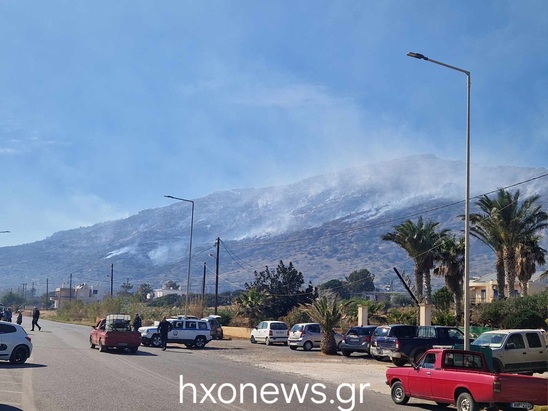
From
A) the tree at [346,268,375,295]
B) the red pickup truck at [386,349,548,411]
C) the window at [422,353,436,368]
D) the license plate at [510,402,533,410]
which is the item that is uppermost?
the tree at [346,268,375,295]

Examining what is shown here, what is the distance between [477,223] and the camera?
49.5m

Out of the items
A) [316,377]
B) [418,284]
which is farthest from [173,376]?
[418,284]

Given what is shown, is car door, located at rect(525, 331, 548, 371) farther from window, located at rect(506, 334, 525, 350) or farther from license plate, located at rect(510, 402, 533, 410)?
license plate, located at rect(510, 402, 533, 410)

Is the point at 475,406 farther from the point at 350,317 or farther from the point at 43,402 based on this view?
the point at 350,317

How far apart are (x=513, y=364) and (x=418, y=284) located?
31029 mm

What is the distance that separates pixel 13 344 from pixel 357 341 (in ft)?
55.9

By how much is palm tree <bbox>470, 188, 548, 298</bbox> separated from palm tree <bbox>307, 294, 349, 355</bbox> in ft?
52.7

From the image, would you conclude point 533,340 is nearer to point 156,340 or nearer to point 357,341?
point 357,341

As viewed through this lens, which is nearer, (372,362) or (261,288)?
(372,362)

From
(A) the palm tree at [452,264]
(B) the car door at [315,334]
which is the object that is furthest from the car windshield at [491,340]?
(A) the palm tree at [452,264]

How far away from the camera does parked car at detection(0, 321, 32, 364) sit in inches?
941

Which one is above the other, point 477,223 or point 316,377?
point 477,223

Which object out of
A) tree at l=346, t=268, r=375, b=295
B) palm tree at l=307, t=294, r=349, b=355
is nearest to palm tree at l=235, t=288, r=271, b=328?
palm tree at l=307, t=294, r=349, b=355

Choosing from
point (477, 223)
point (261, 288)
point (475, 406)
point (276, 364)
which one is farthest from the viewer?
point (261, 288)
